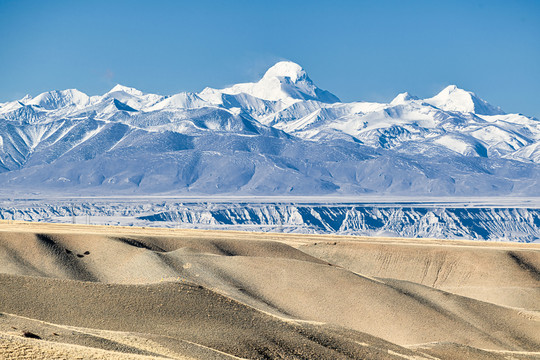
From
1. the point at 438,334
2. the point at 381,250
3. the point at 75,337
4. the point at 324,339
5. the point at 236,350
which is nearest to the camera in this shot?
the point at 75,337

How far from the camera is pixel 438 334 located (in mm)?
55000

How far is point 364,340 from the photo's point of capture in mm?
44156

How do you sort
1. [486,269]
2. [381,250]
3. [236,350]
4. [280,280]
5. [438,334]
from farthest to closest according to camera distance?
[381,250], [486,269], [280,280], [438,334], [236,350]

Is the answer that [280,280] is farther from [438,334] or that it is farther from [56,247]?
[56,247]

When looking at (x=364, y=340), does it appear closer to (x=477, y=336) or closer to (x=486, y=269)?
(x=477, y=336)

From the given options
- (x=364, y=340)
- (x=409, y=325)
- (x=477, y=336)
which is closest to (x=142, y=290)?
(x=364, y=340)

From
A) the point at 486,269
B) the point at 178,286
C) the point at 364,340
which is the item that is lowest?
the point at 486,269

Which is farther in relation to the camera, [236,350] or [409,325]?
[409,325]

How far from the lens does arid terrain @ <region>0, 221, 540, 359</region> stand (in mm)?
38312

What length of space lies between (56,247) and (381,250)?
3318 cm

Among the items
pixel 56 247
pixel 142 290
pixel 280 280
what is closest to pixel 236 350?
pixel 142 290

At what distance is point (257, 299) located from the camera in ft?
194

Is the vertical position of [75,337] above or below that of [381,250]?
above

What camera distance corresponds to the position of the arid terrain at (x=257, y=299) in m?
38.3
